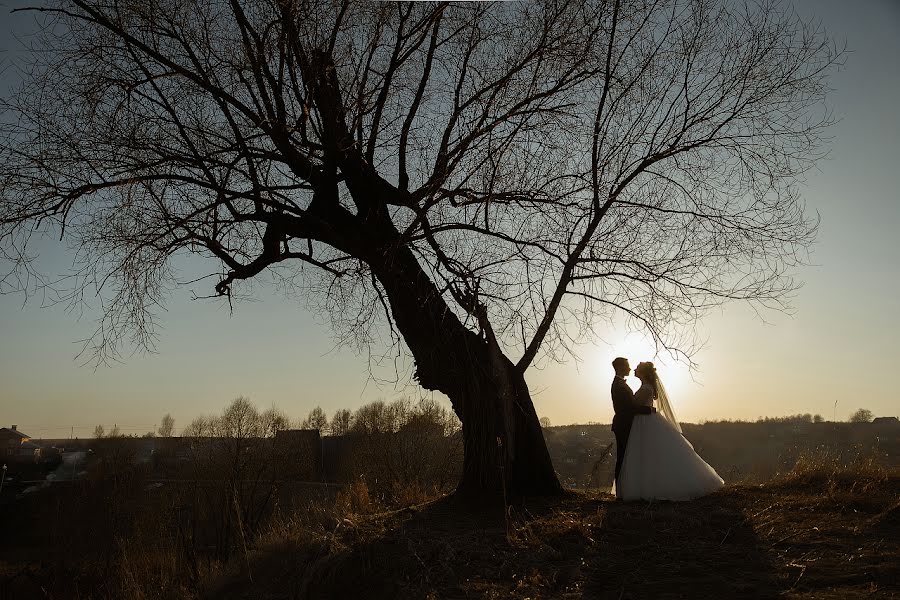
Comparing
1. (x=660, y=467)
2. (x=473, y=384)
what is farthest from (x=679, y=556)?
(x=473, y=384)

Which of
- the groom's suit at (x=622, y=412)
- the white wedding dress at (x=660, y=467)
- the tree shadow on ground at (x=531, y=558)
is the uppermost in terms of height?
the groom's suit at (x=622, y=412)

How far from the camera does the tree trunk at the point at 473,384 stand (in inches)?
313

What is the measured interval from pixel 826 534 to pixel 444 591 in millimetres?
3206

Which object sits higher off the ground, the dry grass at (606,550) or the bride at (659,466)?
the bride at (659,466)

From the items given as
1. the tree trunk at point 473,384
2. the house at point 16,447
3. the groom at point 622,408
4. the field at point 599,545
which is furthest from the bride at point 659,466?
the house at point 16,447

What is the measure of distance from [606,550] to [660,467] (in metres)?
3.02

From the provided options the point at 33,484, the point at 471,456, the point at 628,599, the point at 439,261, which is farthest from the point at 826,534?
the point at 33,484

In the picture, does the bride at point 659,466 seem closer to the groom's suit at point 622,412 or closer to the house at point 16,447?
the groom's suit at point 622,412

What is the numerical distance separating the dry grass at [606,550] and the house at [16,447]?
70.9 metres

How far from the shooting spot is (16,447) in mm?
81125

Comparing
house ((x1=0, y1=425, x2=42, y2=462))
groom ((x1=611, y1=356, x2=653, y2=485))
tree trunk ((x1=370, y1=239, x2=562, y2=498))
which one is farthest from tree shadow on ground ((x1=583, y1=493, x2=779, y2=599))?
house ((x1=0, y1=425, x2=42, y2=462))

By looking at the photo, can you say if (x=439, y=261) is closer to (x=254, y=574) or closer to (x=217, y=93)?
(x=217, y=93)

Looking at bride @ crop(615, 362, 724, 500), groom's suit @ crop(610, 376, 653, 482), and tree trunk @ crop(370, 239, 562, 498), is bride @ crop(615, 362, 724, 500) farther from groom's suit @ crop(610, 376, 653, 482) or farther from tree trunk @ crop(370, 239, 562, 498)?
tree trunk @ crop(370, 239, 562, 498)

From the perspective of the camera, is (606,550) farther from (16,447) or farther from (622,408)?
(16,447)
